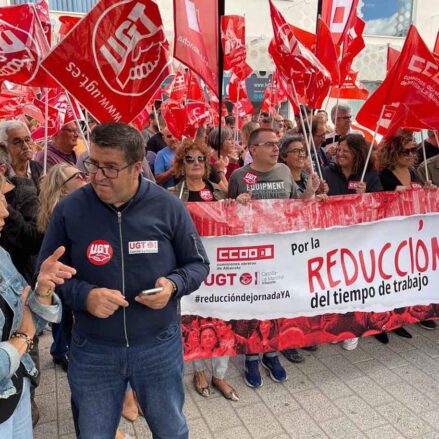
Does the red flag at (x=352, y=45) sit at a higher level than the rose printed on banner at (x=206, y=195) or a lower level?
higher

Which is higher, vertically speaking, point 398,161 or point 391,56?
point 391,56

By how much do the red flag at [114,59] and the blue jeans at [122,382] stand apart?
1.70 meters

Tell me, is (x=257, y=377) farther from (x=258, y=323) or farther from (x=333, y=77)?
(x=333, y=77)

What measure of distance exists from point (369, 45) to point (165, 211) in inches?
725

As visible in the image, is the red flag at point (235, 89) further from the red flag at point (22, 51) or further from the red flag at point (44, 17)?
the red flag at point (22, 51)

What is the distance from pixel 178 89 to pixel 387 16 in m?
15.2

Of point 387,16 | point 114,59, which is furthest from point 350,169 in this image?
point 387,16

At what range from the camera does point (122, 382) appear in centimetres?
205

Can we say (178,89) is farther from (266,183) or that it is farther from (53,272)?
(53,272)

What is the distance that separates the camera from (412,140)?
4078 mm

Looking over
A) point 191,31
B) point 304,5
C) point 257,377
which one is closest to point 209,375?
point 257,377

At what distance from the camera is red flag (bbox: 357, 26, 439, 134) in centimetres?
348

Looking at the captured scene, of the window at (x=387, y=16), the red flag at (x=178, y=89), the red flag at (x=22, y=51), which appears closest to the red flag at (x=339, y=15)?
the red flag at (x=178, y=89)

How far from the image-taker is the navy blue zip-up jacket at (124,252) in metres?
1.90
